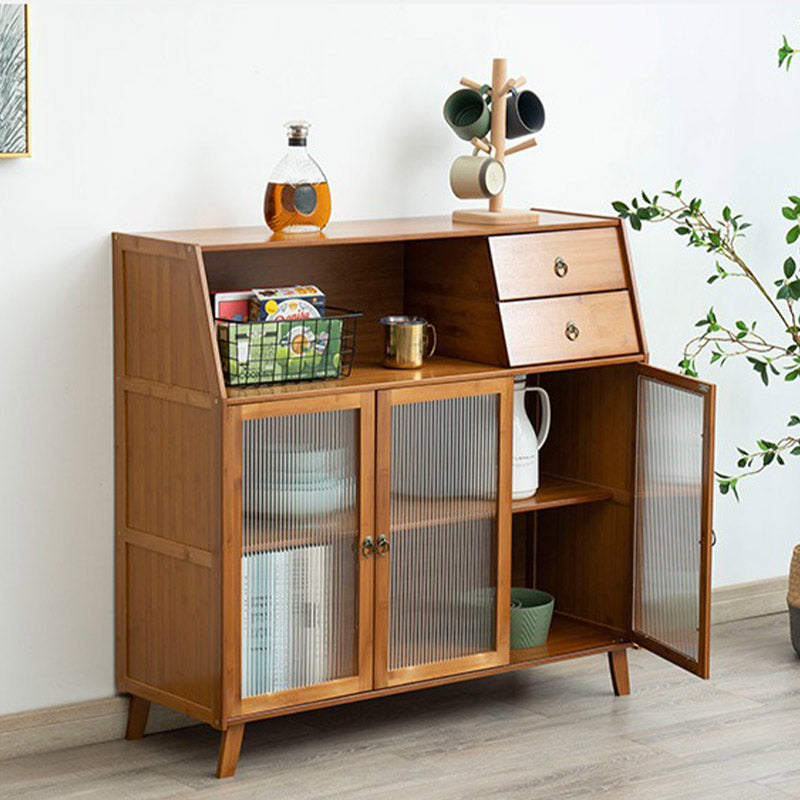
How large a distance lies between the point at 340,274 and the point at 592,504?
781 millimetres

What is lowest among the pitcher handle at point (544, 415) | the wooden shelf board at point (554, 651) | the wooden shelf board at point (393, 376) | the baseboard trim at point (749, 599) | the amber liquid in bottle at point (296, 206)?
the baseboard trim at point (749, 599)

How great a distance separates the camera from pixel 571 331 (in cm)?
344

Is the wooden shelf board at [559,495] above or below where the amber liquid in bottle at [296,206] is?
below

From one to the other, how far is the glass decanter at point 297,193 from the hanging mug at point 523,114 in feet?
1.72

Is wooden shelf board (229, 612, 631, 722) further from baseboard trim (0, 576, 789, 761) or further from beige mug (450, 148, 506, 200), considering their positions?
beige mug (450, 148, 506, 200)

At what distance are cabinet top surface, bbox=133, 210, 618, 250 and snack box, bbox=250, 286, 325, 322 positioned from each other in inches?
3.5

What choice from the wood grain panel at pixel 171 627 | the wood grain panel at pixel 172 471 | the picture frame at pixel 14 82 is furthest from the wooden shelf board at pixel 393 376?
the picture frame at pixel 14 82

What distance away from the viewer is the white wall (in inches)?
125

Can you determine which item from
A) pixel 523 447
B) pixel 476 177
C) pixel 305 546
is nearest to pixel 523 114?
pixel 476 177

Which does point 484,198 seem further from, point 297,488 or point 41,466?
point 41,466

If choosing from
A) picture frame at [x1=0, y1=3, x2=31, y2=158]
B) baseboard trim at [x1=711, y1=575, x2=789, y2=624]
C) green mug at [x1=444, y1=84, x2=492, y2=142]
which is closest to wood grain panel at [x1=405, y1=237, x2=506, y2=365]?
green mug at [x1=444, y1=84, x2=492, y2=142]

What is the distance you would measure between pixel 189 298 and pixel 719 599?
1.89 m

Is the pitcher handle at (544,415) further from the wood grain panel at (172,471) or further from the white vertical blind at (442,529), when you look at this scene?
the wood grain panel at (172,471)

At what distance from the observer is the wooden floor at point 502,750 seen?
3129mm
